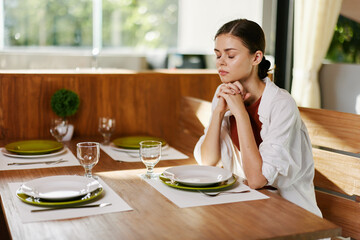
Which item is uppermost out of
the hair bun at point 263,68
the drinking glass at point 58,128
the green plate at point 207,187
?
the hair bun at point 263,68

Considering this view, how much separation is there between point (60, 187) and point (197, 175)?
0.46 metres

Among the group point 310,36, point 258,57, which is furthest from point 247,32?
point 310,36

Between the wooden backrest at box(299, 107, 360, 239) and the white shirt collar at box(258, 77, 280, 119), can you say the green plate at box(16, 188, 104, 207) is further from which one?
the wooden backrest at box(299, 107, 360, 239)

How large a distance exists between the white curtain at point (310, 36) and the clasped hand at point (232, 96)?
5.00 ft

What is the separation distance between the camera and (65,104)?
7.79 ft

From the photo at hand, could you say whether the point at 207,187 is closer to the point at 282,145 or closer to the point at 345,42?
the point at 282,145

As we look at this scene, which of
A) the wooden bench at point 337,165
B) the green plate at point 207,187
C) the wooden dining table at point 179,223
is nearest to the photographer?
the wooden dining table at point 179,223

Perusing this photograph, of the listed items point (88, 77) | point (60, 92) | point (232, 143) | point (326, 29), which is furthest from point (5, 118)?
point (326, 29)

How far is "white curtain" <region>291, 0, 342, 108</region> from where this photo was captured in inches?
131

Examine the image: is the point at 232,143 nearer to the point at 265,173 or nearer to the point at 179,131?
the point at 265,173

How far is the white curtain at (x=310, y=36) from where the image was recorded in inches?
131

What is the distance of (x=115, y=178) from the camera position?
1653 mm

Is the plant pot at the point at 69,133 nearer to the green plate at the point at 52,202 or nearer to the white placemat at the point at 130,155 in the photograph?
the white placemat at the point at 130,155

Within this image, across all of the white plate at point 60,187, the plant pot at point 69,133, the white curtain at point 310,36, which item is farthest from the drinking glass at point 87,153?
the white curtain at point 310,36
